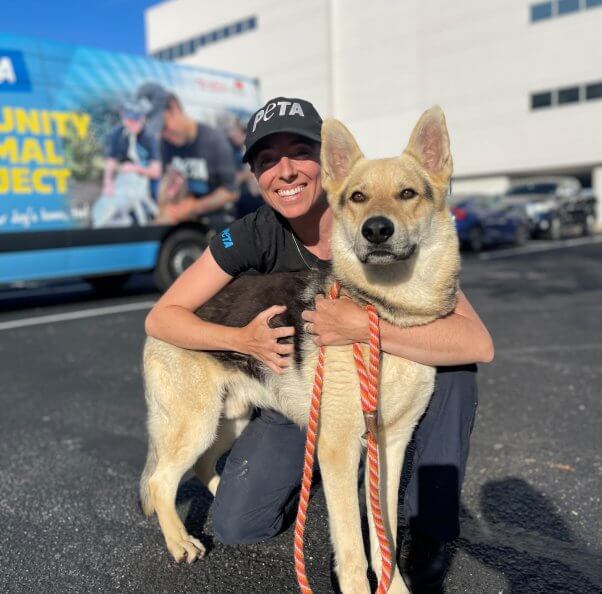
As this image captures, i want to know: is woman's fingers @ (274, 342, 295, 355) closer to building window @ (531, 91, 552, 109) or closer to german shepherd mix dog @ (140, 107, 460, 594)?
german shepherd mix dog @ (140, 107, 460, 594)

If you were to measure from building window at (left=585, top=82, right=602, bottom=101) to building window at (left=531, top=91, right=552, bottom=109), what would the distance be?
178 centimetres

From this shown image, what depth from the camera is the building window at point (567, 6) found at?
28156 millimetres

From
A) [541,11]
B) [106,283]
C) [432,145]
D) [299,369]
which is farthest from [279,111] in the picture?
[541,11]

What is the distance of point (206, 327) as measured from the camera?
2.46m

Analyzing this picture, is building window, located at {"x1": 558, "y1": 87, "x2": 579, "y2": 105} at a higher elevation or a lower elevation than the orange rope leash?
higher

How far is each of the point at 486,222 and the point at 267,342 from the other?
47.0ft

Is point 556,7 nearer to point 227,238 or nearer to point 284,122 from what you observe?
point 284,122

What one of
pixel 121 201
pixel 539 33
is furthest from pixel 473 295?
pixel 539 33

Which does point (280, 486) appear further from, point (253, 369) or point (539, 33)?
point (539, 33)

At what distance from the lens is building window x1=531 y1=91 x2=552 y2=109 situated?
2994cm

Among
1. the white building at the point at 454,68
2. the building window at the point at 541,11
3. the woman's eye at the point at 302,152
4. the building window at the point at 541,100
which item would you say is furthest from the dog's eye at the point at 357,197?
the building window at the point at 541,11

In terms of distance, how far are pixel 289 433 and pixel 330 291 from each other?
2.62 ft

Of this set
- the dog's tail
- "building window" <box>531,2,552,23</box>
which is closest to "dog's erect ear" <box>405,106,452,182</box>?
the dog's tail

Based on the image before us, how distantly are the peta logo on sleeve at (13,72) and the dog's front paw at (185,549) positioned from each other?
6.51 m
